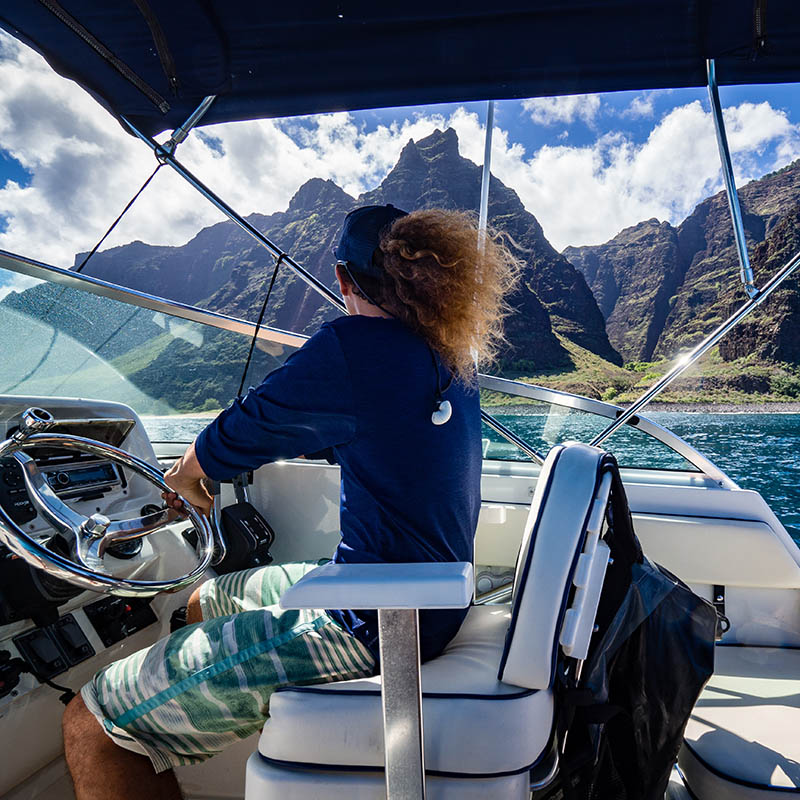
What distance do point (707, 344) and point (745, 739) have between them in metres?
1.21

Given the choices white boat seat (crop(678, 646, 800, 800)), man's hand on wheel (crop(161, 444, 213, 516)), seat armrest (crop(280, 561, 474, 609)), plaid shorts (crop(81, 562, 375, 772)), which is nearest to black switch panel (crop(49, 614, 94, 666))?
plaid shorts (crop(81, 562, 375, 772))

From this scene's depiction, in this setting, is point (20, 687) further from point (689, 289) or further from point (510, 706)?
point (689, 289)

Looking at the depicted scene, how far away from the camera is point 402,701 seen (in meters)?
0.60

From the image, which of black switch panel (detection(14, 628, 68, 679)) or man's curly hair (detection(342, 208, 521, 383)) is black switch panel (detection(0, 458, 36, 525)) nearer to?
black switch panel (detection(14, 628, 68, 679))

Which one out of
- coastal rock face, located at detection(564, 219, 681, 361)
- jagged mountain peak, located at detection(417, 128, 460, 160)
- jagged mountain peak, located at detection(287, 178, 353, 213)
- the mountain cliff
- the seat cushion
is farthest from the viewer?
coastal rock face, located at detection(564, 219, 681, 361)

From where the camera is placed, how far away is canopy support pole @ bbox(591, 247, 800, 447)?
1695mm

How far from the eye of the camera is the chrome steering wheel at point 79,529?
2.69 feet

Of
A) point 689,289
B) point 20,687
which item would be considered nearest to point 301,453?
point 20,687

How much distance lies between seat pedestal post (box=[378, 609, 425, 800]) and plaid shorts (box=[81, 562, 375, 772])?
24 centimetres

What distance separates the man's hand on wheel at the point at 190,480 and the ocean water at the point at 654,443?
43.1 inches

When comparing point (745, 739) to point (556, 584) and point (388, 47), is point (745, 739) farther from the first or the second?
point (388, 47)

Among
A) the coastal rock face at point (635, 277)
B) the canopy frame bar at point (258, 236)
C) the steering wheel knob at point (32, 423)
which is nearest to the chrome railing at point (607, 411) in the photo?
the canopy frame bar at point (258, 236)

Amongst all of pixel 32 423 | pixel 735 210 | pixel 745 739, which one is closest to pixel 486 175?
pixel 735 210

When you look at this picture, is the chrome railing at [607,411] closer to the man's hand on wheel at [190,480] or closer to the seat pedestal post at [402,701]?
the man's hand on wheel at [190,480]
